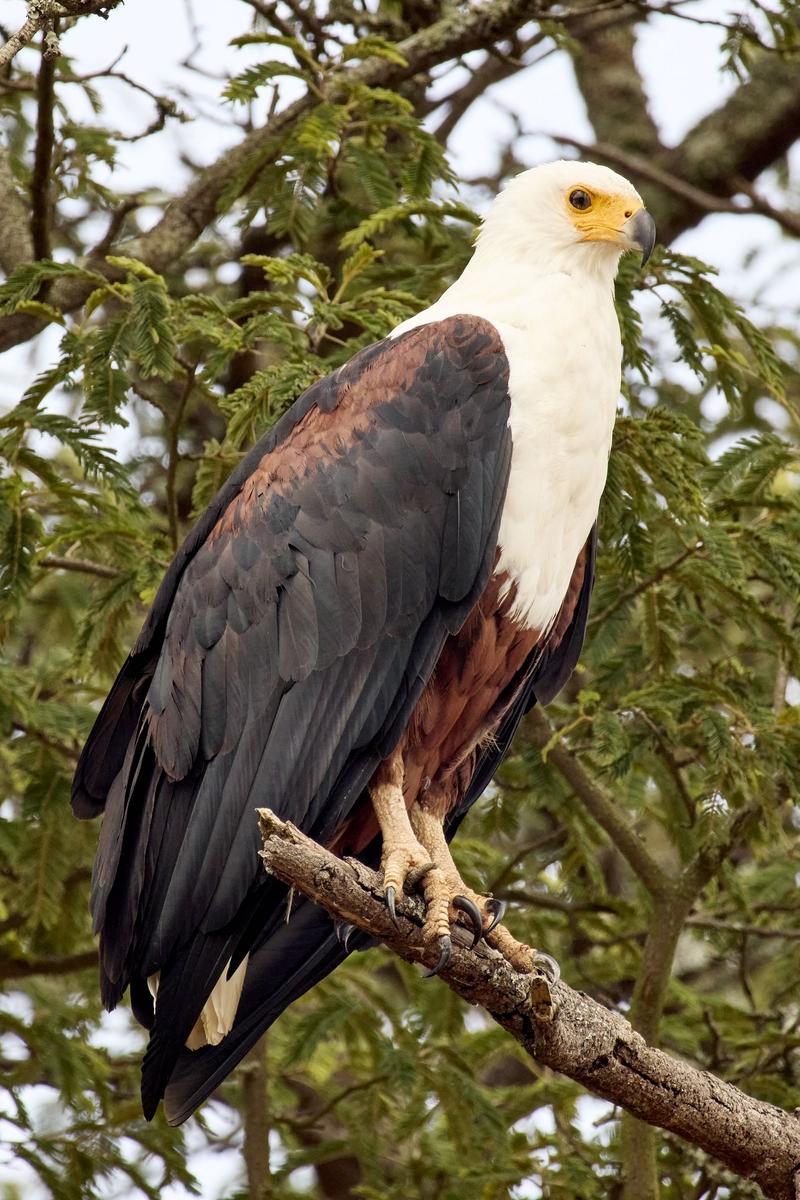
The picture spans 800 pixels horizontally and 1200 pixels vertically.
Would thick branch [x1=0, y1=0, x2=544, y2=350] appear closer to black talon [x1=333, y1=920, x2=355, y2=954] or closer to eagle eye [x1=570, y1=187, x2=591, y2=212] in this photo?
eagle eye [x1=570, y1=187, x2=591, y2=212]

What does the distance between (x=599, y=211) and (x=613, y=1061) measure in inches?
100

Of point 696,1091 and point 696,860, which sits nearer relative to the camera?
point 696,1091

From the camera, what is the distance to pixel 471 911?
4094 millimetres

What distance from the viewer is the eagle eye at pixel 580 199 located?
4922 mm

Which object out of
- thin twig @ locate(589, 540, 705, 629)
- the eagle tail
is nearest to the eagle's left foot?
the eagle tail

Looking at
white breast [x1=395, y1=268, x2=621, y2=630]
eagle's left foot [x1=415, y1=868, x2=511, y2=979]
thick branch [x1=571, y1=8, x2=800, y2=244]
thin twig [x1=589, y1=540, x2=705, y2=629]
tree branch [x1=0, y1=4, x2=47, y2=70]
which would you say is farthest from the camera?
thick branch [x1=571, y1=8, x2=800, y2=244]

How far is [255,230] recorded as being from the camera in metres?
7.12

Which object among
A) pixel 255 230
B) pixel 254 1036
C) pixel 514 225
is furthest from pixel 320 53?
pixel 254 1036

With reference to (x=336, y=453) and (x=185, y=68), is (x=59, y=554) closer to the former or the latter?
(x=336, y=453)

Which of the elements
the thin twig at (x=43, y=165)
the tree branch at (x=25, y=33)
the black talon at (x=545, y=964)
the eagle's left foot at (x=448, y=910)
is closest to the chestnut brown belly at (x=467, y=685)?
the eagle's left foot at (x=448, y=910)

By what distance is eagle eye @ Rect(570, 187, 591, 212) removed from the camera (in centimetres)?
492

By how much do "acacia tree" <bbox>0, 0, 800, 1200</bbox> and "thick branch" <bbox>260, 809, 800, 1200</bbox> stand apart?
582 millimetres

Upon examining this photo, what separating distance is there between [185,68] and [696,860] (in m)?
4.30

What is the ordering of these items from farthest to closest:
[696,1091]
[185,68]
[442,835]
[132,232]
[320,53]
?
[132,232]
[185,68]
[320,53]
[442,835]
[696,1091]
